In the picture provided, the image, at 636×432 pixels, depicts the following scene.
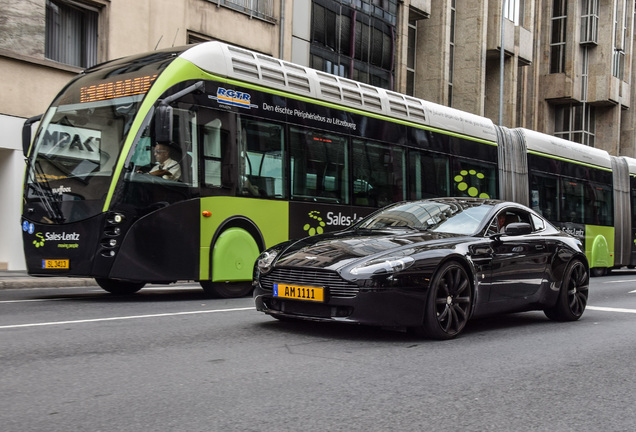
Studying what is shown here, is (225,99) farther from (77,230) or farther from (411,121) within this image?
(411,121)

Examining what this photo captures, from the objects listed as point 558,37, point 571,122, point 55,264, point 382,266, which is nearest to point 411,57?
point 558,37

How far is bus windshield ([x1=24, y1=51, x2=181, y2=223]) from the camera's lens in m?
9.38

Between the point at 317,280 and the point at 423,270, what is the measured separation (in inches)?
36.2

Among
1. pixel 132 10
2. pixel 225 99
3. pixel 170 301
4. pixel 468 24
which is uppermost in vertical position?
pixel 468 24

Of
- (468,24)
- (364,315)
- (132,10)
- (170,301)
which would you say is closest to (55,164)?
(170,301)

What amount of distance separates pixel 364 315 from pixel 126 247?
4037mm

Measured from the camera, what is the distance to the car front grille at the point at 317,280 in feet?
20.5

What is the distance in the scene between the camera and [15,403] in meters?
4.05

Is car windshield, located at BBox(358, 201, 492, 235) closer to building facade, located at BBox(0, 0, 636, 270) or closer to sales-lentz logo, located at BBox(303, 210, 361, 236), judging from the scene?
sales-lentz logo, located at BBox(303, 210, 361, 236)

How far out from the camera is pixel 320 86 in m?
12.0

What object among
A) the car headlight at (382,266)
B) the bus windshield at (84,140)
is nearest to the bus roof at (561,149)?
the bus windshield at (84,140)

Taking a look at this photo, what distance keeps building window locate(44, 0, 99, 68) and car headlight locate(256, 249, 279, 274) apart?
12.8 metres

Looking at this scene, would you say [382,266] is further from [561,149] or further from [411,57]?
[411,57]

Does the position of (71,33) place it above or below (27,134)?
above
